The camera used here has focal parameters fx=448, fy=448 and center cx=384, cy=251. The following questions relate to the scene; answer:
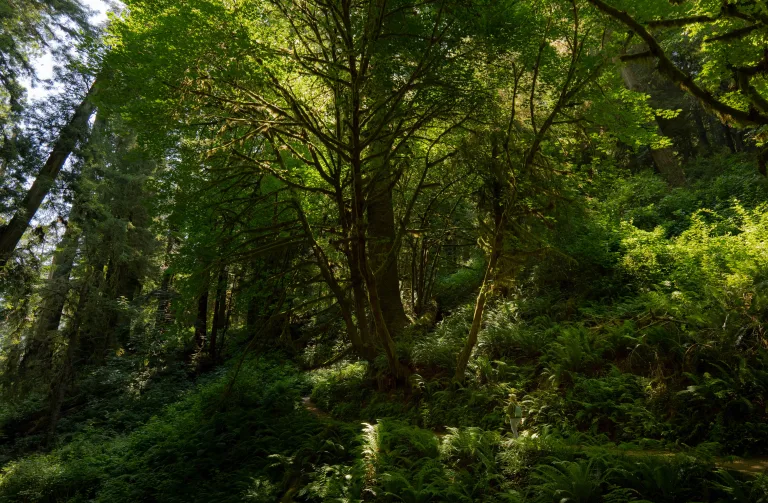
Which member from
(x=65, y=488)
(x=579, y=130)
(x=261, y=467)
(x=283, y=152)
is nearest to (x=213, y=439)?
(x=261, y=467)

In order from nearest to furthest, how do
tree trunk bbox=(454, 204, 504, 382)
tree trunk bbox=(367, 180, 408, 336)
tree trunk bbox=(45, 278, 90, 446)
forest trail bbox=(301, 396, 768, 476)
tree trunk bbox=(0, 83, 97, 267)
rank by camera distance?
forest trail bbox=(301, 396, 768, 476) → tree trunk bbox=(454, 204, 504, 382) → tree trunk bbox=(367, 180, 408, 336) → tree trunk bbox=(45, 278, 90, 446) → tree trunk bbox=(0, 83, 97, 267)

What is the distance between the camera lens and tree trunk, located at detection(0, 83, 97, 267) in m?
13.0

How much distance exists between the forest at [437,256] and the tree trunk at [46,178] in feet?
3.18

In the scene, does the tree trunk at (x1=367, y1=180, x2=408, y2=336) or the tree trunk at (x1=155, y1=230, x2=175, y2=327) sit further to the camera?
the tree trunk at (x1=155, y1=230, x2=175, y2=327)

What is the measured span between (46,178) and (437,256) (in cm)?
1181

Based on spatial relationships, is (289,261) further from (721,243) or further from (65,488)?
(721,243)

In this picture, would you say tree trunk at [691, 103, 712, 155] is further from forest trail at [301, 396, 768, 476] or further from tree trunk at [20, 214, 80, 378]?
tree trunk at [20, 214, 80, 378]

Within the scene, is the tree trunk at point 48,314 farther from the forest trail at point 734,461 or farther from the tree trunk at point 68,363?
the forest trail at point 734,461

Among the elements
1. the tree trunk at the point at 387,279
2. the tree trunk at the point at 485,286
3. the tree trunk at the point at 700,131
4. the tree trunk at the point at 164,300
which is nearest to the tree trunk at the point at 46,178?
the tree trunk at the point at 164,300

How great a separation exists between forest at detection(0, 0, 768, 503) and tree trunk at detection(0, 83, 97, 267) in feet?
3.18

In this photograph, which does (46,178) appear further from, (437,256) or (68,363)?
(437,256)

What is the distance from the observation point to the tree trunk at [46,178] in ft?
42.8

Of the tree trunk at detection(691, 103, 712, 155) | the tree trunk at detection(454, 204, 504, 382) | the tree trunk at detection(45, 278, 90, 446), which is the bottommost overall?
the tree trunk at detection(45, 278, 90, 446)

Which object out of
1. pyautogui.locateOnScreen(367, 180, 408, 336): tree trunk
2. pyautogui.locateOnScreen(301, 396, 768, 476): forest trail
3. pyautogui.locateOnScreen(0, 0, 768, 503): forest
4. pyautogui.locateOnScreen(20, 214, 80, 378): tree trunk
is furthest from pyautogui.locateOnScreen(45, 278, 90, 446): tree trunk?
pyautogui.locateOnScreen(301, 396, 768, 476): forest trail
